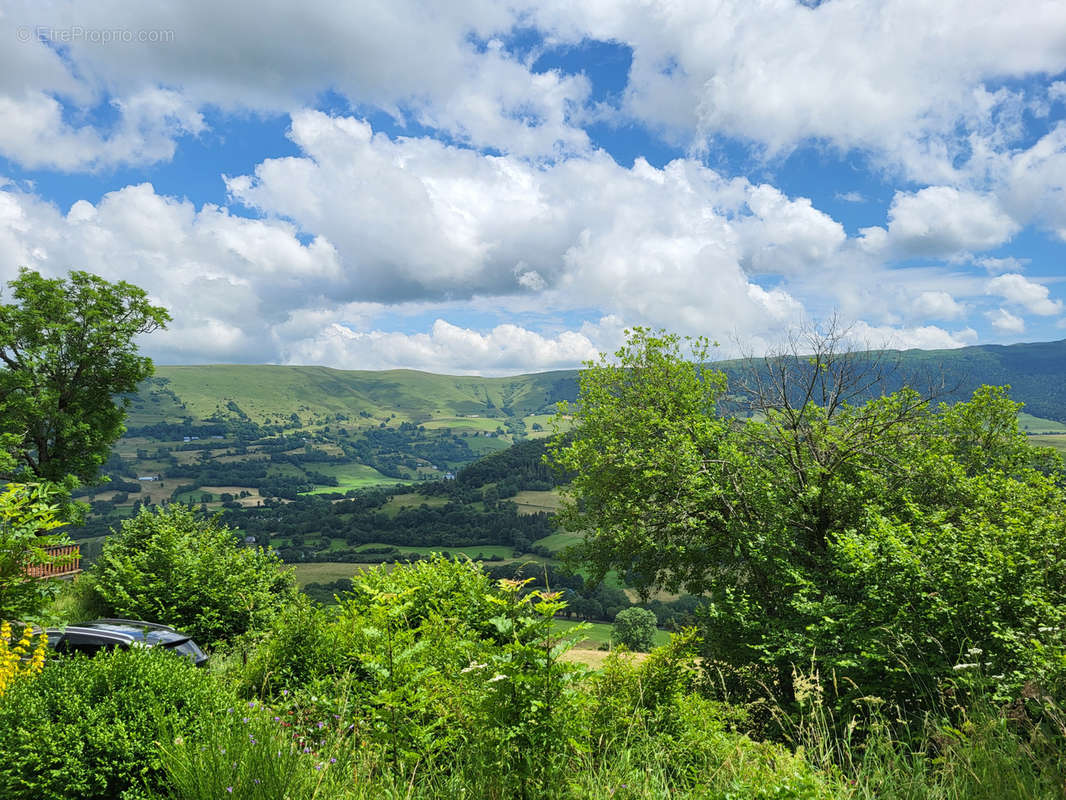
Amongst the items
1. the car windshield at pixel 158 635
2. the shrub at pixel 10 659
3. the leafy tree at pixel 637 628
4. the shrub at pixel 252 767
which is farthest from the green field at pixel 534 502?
the shrub at pixel 252 767

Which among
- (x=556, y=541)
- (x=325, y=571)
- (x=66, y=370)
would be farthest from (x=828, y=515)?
(x=556, y=541)

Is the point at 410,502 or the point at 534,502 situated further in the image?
the point at 410,502

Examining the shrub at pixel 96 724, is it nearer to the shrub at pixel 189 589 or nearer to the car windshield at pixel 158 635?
the car windshield at pixel 158 635

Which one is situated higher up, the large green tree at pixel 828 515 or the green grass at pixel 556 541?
the large green tree at pixel 828 515

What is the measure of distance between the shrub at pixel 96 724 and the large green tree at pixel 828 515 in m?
8.39

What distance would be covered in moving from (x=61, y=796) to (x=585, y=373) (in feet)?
59.5

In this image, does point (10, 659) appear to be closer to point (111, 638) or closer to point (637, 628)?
point (111, 638)

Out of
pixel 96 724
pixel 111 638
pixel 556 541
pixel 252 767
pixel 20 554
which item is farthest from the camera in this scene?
pixel 556 541

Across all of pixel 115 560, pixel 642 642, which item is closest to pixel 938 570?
pixel 115 560

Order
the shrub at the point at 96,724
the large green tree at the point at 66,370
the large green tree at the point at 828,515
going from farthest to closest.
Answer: the large green tree at the point at 66,370
the large green tree at the point at 828,515
the shrub at the point at 96,724

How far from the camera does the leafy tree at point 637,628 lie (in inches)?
1751

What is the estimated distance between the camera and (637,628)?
46625 millimetres

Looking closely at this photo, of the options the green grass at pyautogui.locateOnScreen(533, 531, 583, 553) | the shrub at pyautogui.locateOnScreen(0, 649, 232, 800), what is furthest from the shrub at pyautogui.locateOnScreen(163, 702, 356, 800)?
the green grass at pyautogui.locateOnScreen(533, 531, 583, 553)

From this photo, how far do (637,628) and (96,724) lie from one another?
46936mm
